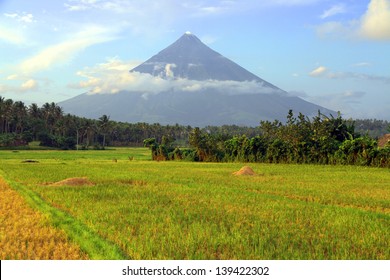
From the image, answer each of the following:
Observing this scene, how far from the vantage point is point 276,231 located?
8594mm

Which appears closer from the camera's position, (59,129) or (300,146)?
(300,146)

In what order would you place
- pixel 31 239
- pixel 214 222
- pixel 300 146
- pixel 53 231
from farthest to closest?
pixel 300 146 → pixel 214 222 → pixel 53 231 → pixel 31 239

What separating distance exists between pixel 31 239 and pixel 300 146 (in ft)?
103

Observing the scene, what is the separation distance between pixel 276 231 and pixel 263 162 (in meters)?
30.8

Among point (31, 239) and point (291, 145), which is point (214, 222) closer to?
point (31, 239)

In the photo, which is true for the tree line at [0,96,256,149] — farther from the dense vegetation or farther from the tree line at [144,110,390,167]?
Result: the tree line at [144,110,390,167]

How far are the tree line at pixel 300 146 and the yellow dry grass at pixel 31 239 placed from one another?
27275 mm

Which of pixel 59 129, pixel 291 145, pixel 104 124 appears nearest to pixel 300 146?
pixel 291 145

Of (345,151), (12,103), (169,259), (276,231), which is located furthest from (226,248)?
(12,103)

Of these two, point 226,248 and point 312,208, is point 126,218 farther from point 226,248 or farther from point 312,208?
point 312,208

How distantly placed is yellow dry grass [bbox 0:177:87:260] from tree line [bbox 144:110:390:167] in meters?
27.3

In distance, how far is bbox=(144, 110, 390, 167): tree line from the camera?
32594mm

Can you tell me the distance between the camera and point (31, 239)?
8.00m

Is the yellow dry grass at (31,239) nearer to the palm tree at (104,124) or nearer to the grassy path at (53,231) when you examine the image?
the grassy path at (53,231)
